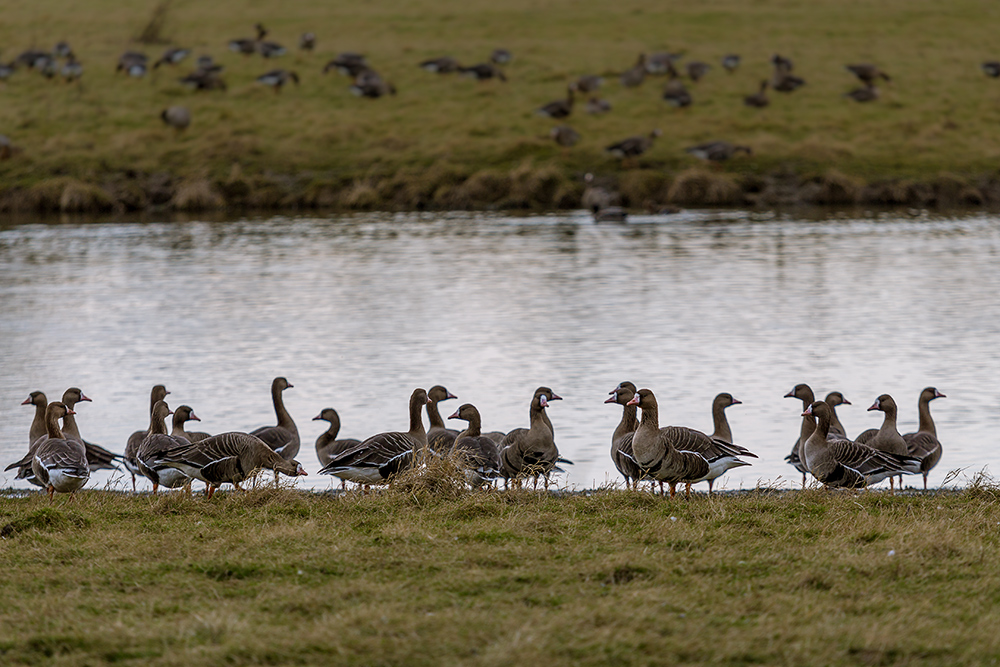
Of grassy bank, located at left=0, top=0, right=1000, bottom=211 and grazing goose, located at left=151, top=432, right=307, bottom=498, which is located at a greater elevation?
grassy bank, located at left=0, top=0, right=1000, bottom=211

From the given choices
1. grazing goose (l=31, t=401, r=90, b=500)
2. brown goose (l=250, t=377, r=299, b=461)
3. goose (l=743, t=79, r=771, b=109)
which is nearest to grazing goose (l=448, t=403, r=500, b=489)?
brown goose (l=250, t=377, r=299, b=461)

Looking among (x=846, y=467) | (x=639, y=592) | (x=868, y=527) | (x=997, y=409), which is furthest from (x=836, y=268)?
(x=639, y=592)

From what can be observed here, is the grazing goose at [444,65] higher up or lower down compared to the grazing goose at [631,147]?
higher up

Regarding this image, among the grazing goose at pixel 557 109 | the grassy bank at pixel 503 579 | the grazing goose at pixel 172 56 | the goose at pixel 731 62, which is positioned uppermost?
the grazing goose at pixel 172 56

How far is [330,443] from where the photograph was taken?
579 inches

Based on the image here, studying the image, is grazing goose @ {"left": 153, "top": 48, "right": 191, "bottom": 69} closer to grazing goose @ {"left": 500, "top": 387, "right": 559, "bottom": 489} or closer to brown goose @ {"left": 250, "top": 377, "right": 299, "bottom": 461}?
brown goose @ {"left": 250, "top": 377, "right": 299, "bottom": 461}

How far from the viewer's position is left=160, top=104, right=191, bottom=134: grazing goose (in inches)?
2405

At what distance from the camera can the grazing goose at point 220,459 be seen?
12.6 metres

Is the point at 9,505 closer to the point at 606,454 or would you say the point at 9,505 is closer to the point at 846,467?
the point at 606,454

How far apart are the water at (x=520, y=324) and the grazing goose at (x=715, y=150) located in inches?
298

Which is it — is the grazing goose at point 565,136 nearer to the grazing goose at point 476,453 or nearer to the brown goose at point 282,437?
the brown goose at point 282,437

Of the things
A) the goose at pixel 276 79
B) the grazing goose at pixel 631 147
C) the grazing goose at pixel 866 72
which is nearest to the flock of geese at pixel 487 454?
the grazing goose at pixel 631 147

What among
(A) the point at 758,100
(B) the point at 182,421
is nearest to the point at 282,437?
(B) the point at 182,421

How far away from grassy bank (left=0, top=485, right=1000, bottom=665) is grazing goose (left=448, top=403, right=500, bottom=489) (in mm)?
1362
